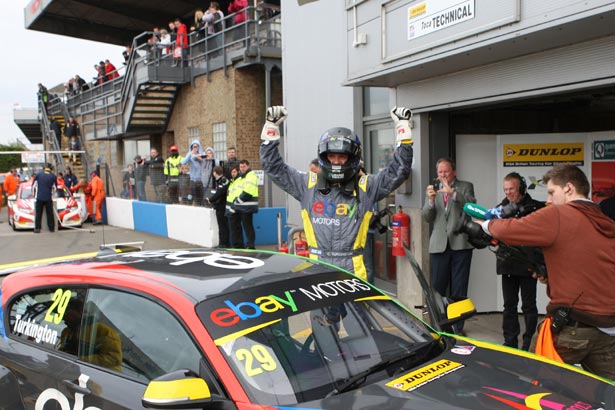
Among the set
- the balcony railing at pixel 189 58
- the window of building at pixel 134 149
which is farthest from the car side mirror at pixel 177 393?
the window of building at pixel 134 149

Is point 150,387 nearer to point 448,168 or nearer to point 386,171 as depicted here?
point 386,171

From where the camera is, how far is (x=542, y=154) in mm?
6738

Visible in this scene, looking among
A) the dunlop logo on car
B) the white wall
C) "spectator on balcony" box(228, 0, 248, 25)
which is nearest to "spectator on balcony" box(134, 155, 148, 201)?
"spectator on balcony" box(228, 0, 248, 25)

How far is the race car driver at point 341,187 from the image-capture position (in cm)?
445

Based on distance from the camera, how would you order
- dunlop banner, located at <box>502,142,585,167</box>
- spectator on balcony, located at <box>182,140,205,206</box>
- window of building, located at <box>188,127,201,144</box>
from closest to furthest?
dunlop banner, located at <box>502,142,585,167</box>
spectator on balcony, located at <box>182,140,205,206</box>
window of building, located at <box>188,127,201,144</box>

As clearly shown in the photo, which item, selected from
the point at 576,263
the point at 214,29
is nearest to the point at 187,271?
the point at 576,263

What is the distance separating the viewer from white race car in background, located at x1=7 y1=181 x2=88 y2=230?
17.3 m

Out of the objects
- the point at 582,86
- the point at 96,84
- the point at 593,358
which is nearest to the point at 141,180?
the point at 96,84

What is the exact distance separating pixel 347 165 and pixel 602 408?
94.9 inches

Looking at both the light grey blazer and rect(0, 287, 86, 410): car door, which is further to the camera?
the light grey blazer

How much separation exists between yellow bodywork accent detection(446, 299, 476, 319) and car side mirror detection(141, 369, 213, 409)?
166 cm

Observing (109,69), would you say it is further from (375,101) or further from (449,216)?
(449,216)

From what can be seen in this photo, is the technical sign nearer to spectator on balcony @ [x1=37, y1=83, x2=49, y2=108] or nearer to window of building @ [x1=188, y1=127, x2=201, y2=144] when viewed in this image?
window of building @ [x1=188, y1=127, x2=201, y2=144]

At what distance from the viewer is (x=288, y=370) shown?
2625mm
